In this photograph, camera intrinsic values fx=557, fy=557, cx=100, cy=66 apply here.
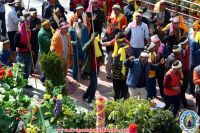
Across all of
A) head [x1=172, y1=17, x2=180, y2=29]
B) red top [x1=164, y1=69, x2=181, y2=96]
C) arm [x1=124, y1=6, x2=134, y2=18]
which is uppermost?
head [x1=172, y1=17, x2=180, y2=29]

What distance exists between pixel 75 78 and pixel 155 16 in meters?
2.69

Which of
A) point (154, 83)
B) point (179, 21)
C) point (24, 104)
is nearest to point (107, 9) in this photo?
point (179, 21)

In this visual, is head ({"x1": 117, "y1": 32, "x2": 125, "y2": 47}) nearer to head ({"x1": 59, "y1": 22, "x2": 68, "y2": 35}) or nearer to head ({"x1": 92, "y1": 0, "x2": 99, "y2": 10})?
head ({"x1": 59, "y1": 22, "x2": 68, "y2": 35})

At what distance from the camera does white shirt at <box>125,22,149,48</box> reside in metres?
13.1

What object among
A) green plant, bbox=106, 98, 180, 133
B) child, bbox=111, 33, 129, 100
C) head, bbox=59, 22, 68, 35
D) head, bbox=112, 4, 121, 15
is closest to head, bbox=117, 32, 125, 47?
child, bbox=111, 33, 129, 100

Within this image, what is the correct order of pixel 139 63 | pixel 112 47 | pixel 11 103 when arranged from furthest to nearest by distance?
pixel 112 47, pixel 139 63, pixel 11 103

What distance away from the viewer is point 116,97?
1205cm

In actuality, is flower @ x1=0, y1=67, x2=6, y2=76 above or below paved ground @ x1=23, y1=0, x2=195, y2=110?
above

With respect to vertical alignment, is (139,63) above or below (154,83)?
above

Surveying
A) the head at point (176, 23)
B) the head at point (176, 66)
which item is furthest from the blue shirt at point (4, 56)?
the head at point (176, 23)

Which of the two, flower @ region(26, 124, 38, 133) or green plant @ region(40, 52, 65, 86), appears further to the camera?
green plant @ region(40, 52, 65, 86)

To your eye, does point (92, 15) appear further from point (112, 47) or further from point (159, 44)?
point (159, 44)

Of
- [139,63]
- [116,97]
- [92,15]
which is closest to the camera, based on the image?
[139,63]

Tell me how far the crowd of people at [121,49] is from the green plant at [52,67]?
2.15 ft
